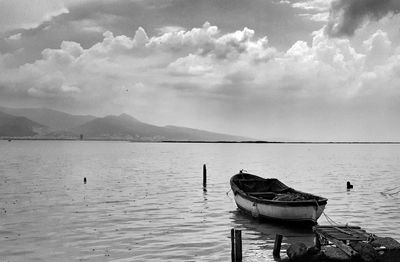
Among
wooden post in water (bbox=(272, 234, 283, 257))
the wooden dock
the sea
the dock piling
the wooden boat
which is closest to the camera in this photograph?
the wooden dock

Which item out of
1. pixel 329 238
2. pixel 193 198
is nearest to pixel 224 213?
pixel 193 198

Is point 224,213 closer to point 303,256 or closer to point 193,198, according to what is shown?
point 193,198

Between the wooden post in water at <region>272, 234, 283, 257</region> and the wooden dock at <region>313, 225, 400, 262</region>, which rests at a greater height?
the wooden dock at <region>313, 225, 400, 262</region>

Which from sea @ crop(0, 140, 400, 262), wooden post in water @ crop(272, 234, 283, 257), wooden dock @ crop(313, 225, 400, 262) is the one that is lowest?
sea @ crop(0, 140, 400, 262)

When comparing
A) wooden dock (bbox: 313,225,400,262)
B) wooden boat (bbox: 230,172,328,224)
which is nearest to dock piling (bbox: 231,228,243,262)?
wooden dock (bbox: 313,225,400,262)

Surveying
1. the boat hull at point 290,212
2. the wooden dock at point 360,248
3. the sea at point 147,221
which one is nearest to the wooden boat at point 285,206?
the boat hull at point 290,212

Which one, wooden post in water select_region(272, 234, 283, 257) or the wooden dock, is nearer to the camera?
the wooden dock

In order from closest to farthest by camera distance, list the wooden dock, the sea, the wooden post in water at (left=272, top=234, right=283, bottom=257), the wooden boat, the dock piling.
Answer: the wooden dock < the dock piling < the wooden post in water at (left=272, top=234, right=283, bottom=257) < the sea < the wooden boat

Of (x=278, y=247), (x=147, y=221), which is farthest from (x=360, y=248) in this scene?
(x=147, y=221)

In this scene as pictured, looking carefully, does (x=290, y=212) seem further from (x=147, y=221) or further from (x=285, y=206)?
(x=147, y=221)

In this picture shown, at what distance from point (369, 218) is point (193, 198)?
54.8ft

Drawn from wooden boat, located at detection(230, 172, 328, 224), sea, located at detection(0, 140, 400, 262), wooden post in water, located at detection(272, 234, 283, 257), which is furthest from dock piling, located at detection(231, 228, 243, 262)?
wooden boat, located at detection(230, 172, 328, 224)

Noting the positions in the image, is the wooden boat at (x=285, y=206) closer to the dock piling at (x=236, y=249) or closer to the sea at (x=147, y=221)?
the sea at (x=147, y=221)

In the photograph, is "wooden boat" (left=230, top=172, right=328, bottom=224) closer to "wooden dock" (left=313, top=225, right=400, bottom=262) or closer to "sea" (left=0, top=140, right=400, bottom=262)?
"sea" (left=0, top=140, right=400, bottom=262)
